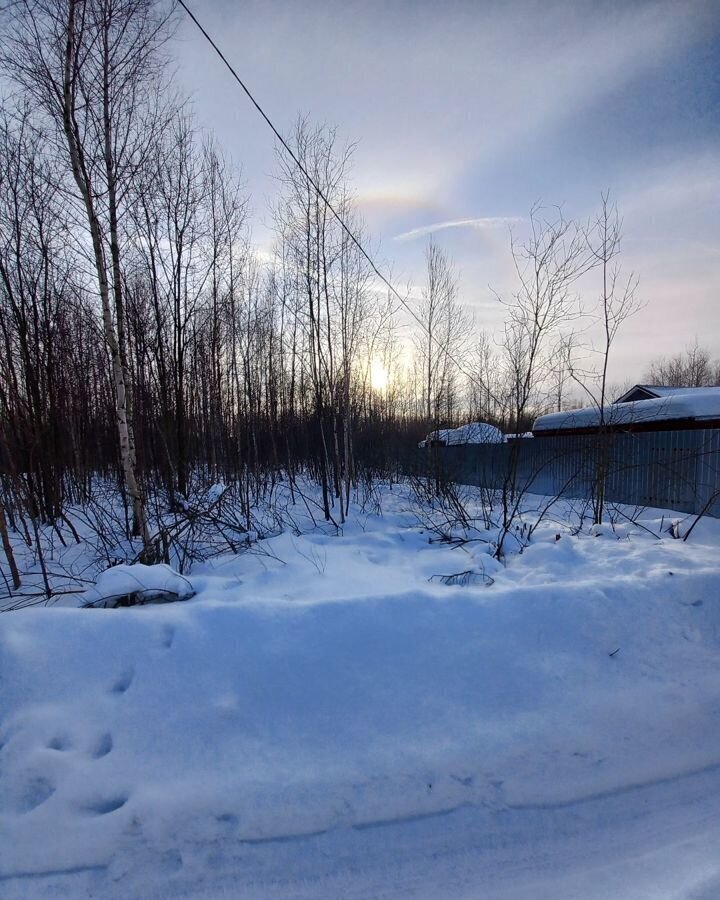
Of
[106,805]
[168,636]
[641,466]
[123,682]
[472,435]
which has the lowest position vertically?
[106,805]

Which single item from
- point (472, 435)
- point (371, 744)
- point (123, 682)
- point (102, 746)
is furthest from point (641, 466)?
point (102, 746)

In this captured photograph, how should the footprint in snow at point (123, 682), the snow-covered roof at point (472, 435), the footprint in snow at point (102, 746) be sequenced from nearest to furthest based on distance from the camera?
the footprint in snow at point (102, 746)
the footprint in snow at point (123, 682)
the snow-covered roof at point (472, 435)

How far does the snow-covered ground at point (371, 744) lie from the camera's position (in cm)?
167

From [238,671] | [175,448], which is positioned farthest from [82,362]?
[238,671]

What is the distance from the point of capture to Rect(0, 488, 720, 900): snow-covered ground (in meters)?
1.67

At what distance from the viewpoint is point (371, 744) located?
84.7 inches

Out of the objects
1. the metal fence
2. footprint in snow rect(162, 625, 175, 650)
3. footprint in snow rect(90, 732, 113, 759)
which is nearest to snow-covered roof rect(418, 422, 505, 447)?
the metal fence

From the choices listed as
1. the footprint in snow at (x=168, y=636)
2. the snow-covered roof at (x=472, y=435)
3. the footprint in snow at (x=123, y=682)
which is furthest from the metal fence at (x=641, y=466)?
the footprint in snow at (x=123, y=682)

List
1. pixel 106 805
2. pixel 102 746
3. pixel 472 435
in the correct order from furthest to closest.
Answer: pixel 472 435, pixel 102 746, pixel 106 805

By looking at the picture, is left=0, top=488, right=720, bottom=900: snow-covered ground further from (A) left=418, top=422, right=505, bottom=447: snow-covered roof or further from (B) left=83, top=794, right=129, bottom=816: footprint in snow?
(A) left=418, top=422, right=505, bottom=447: snow-covered roof

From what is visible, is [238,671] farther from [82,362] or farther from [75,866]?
[82,362]

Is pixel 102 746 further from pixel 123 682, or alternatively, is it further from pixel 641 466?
pixel 641 466

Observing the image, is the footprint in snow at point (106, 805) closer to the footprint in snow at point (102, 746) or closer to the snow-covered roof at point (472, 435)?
the footprint in snow at point (102, 746)

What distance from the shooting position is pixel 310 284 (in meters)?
7.54
